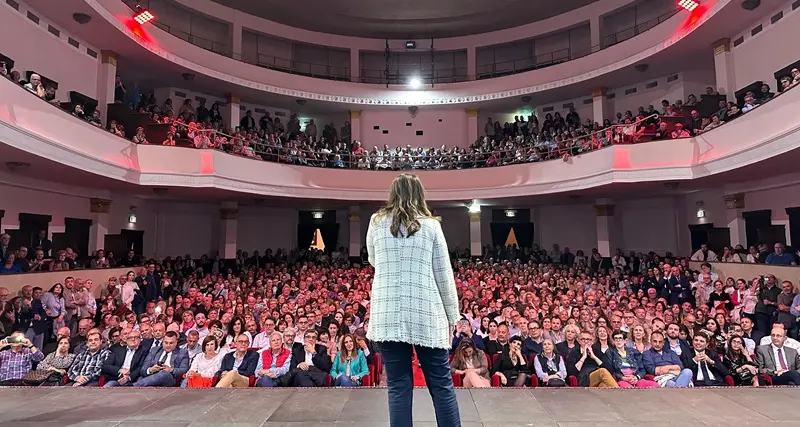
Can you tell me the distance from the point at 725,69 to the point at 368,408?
12.7 m

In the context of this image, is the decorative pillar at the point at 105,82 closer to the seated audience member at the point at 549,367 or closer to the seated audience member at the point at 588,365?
the seated audience member at the point at 549,367

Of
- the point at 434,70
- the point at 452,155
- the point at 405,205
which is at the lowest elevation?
the point at 405,205

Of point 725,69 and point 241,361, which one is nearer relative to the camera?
point 241,361

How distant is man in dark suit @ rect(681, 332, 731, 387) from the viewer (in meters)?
4.81

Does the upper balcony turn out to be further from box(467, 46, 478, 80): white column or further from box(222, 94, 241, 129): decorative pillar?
box(222, 94, 241, 129): decorative pillar

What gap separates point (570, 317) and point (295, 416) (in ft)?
14.4

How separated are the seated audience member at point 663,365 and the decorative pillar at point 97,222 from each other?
12.2m

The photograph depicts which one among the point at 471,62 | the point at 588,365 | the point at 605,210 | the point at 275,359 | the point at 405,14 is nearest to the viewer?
the point at 588,365

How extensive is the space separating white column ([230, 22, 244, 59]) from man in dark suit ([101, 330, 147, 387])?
43.2 ft

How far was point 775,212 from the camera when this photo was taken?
34.9ft

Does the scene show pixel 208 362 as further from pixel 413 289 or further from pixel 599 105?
pixel 599 105

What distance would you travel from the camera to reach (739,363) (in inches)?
194

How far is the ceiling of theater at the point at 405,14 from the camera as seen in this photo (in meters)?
16.5

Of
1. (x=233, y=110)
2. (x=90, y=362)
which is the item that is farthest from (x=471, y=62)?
(x=90, y=362)
